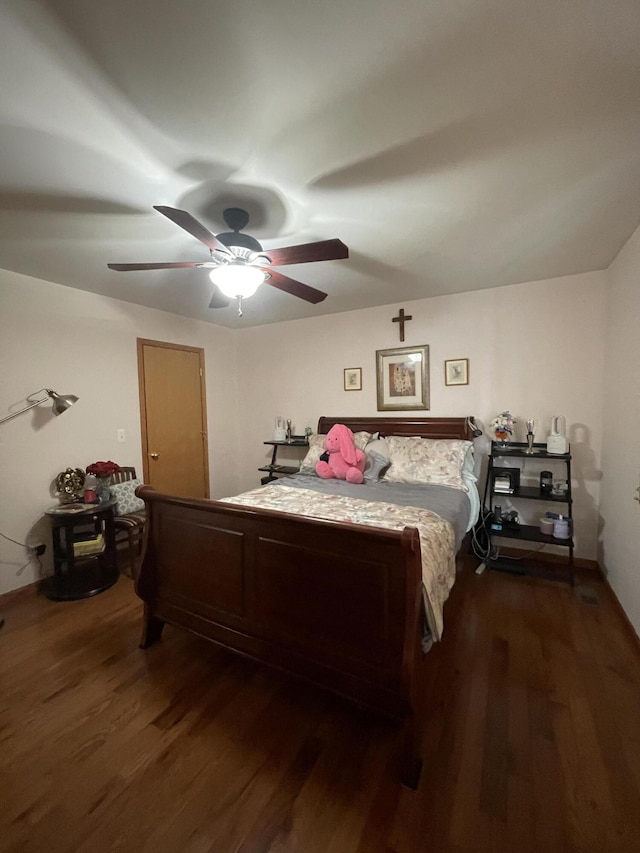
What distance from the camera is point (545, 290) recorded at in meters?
2.87

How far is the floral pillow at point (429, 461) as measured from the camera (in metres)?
2.78

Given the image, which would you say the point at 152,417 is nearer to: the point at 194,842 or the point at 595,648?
the point at 194,842

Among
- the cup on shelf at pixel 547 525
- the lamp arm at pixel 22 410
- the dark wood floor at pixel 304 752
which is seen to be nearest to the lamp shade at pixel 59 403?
the lamp arm at pixel 22 410

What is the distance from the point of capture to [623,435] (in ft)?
7.30

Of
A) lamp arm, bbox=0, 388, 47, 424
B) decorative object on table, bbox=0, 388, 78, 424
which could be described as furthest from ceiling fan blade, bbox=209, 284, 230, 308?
lamp arm, bbox=0, 388, 47, 424

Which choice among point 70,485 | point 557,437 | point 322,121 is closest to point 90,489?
point 70,485

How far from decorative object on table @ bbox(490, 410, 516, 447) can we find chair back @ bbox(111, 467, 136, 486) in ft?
10.9

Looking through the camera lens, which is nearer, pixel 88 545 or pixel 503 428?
pixel 88 545

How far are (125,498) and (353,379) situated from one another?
250cm

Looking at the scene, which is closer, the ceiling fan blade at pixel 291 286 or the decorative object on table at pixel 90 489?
the ceiling fan blade at pixel 291 286

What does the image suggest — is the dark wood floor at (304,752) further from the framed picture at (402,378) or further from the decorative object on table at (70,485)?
the framed picture at (402,378)

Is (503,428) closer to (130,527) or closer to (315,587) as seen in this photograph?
(315,587)

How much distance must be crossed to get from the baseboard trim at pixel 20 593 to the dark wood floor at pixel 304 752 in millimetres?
559

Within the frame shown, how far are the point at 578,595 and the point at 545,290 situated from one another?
2395mm
